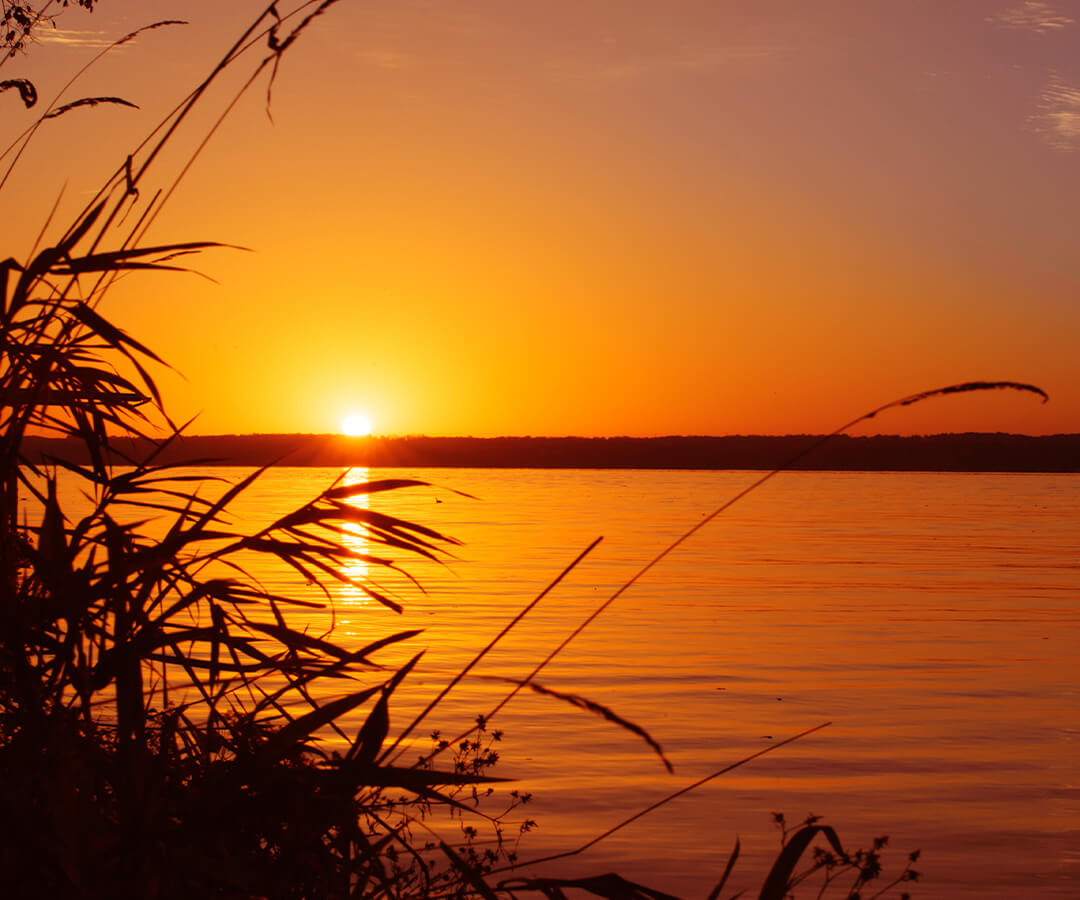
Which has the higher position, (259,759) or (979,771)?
(979,771)

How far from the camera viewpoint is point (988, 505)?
55.8 metres

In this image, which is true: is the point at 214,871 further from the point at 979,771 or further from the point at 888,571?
the point at 888,571

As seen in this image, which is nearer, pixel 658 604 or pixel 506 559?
pixel 658 604

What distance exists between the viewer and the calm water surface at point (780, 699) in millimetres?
7707

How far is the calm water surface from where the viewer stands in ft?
25.3

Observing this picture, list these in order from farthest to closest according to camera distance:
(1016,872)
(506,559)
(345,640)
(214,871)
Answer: (506,559) → (345,640) → (1016,872) → (214,871)

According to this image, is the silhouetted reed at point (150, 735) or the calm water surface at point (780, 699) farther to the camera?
the calm water surface at point (780, 699)

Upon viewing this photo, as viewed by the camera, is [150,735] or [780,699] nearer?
[150,735]

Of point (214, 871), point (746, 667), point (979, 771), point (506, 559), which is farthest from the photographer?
point (506, 559)

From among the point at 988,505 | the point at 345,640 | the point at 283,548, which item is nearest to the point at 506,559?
the point at 345,640

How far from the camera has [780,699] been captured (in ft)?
39.1

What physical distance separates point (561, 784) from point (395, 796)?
129 cm

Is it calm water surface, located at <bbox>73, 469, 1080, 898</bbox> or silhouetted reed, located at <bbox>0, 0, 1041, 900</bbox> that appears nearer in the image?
silhouetted reed, located at <bbox>0, 0, 1041, 900</bbox>

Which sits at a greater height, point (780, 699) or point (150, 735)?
point (780, 699)
